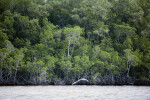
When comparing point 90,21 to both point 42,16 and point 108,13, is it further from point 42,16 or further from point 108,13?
point 42,16

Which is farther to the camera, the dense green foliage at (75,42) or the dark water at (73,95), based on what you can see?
the dense green foliage at (75,42)

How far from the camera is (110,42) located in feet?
142

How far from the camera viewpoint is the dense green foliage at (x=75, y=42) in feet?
114

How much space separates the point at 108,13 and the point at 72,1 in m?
9.99

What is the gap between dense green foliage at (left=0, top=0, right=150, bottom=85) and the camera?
34.8 m

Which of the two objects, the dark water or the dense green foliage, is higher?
the dense green foliage

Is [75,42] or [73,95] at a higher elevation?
[75,42]

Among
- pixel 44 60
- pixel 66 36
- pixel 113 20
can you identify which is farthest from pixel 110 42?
pixel 44 60

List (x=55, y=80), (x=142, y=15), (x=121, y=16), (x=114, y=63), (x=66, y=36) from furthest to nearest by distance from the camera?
(x=121, y=16) → (x=142, y=15) → (x=66, y=36) → (x=114, y=63) → (x=55, y=80)

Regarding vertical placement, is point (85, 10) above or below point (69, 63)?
above

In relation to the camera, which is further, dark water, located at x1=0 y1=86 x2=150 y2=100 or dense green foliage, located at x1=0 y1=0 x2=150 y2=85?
dense green foliage, located at x1=0 y1=0 x2=150 y2=85

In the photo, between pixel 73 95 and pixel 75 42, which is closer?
pixel 73 95

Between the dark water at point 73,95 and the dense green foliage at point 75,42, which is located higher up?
the dense green foliage at point 75,42

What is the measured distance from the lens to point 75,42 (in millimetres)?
41594
